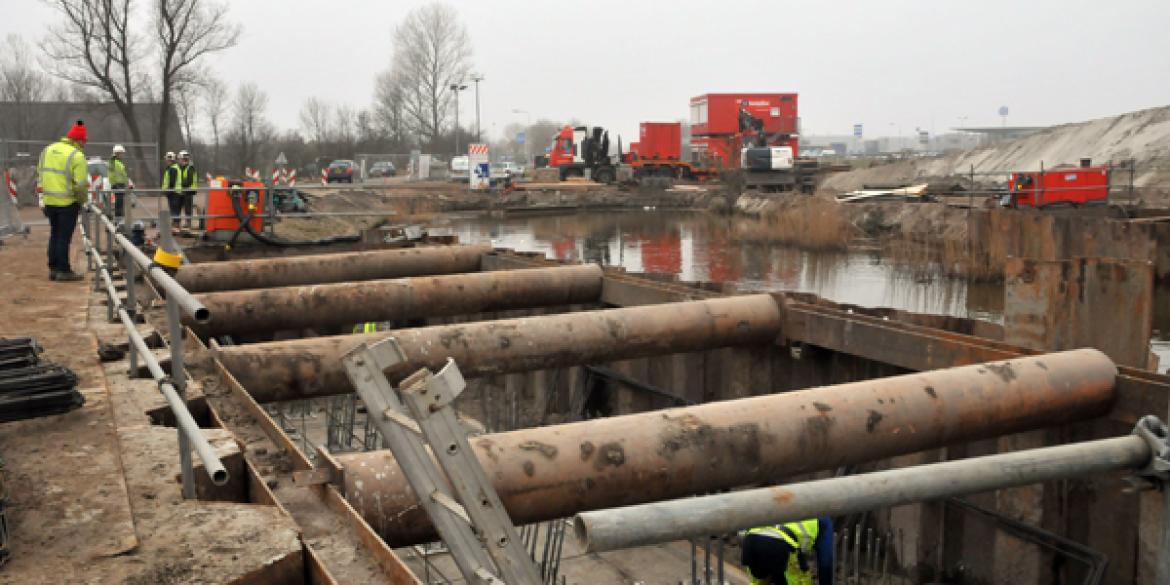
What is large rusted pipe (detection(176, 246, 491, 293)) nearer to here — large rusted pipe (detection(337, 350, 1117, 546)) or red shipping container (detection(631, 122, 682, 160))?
large rusted pipe (detection(337, 350, 1117, 546))

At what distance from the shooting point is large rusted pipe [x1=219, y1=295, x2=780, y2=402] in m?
7.10

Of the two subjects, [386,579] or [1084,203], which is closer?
[386,579]

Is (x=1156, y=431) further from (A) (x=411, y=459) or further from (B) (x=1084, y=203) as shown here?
(B) (x=1084, y=203)

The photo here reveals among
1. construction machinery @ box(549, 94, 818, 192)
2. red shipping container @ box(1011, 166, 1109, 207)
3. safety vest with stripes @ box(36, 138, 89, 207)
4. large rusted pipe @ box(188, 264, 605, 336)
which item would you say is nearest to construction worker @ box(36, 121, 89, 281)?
safety vest with stripes @ box(36, 138, 89, 207)

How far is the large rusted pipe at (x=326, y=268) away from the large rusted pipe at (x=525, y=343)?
4.25m

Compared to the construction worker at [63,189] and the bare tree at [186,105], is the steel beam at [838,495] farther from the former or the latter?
the bare tree at [186,105]

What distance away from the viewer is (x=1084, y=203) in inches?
940

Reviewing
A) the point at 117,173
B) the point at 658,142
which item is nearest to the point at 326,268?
the point at 117,173

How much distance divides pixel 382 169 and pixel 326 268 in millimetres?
51086

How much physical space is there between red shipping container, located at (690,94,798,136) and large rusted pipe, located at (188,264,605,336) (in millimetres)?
42974

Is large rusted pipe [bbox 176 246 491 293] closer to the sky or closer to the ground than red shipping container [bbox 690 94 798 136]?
closer to the ground

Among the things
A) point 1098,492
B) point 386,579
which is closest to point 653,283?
point 1098,492

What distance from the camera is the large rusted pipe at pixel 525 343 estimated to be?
7.10 meters

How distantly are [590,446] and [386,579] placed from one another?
56.0 inches
